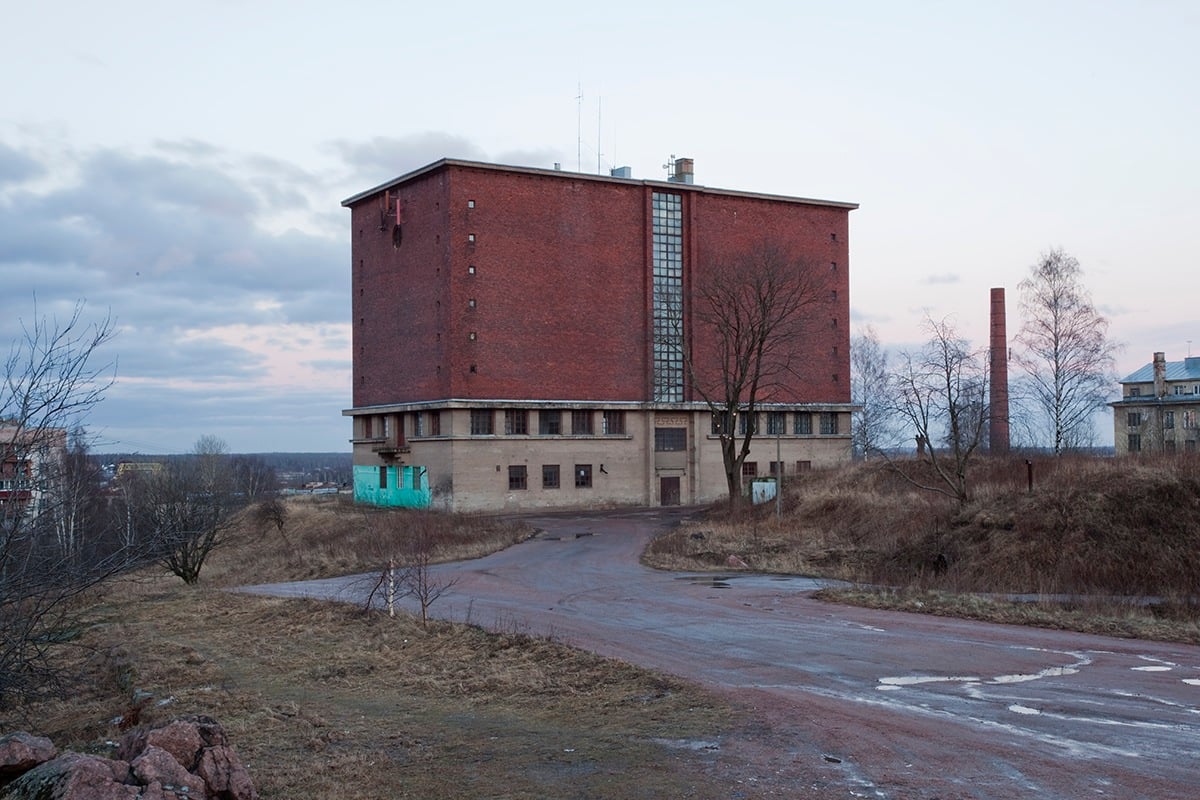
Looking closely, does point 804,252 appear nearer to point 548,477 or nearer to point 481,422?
point 548,477

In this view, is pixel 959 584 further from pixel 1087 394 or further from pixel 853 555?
pixel 1087 394

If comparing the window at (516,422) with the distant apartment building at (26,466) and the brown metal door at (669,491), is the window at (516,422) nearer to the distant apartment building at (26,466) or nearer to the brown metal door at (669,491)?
the brown metal door at (669,491)


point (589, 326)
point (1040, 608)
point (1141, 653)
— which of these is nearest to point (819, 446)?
point (589, 326)

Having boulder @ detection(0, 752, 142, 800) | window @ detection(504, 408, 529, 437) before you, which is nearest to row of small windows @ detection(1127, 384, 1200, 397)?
window @ detection(504, 408, 529, 437)

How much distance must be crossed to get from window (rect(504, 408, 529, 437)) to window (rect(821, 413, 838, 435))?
68.8 ft

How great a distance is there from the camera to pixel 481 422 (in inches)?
2221

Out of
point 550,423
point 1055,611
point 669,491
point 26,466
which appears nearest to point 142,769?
point 26,466

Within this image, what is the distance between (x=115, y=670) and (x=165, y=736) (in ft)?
29.5

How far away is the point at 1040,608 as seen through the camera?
20328 millimetres

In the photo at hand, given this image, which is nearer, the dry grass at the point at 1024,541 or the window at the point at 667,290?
the dry grass at the point at 1024,541

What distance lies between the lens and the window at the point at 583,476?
194 feet

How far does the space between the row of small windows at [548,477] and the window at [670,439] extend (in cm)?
489

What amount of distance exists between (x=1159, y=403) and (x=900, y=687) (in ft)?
280

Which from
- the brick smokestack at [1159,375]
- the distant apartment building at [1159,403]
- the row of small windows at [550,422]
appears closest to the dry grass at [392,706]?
the row of small windows at [550,422]
